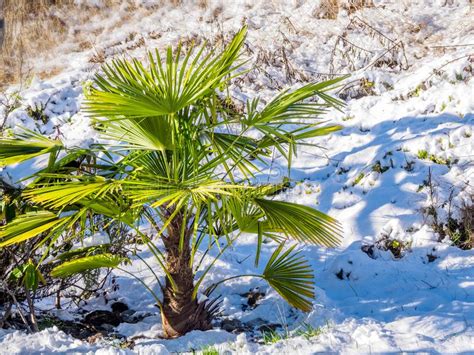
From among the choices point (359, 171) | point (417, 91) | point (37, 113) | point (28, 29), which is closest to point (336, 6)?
point (417, 91)

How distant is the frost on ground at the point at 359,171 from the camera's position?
3.13 m

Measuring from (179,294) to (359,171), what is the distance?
11.0ft

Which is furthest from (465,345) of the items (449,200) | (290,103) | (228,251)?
(228,251)

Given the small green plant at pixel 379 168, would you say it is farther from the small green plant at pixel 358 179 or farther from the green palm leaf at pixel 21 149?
the green palm leaf at pixel 21 149

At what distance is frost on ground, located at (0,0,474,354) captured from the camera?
3.13m

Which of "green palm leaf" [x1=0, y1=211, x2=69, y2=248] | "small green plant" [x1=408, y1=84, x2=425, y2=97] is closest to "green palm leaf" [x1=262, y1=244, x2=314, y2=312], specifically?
"green palm leaf" [x1=0, y1=211, x2=69, y2=248]

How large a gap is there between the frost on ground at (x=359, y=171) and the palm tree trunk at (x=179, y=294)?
155 mm

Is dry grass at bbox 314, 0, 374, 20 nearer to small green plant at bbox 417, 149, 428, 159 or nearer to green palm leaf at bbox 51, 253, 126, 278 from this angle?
small green plant at bbox 417, 149, 428, 159

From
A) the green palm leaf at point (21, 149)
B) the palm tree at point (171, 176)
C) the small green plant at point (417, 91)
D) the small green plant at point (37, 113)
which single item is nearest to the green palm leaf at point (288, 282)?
the palm tree at point (171, 176)

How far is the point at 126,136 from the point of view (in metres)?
3.53

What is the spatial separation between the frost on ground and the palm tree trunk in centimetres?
15

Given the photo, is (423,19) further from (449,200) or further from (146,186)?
(146,186)

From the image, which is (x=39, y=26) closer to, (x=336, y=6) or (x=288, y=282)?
(x=336, y=6)

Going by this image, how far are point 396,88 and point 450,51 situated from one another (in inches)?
51.7
